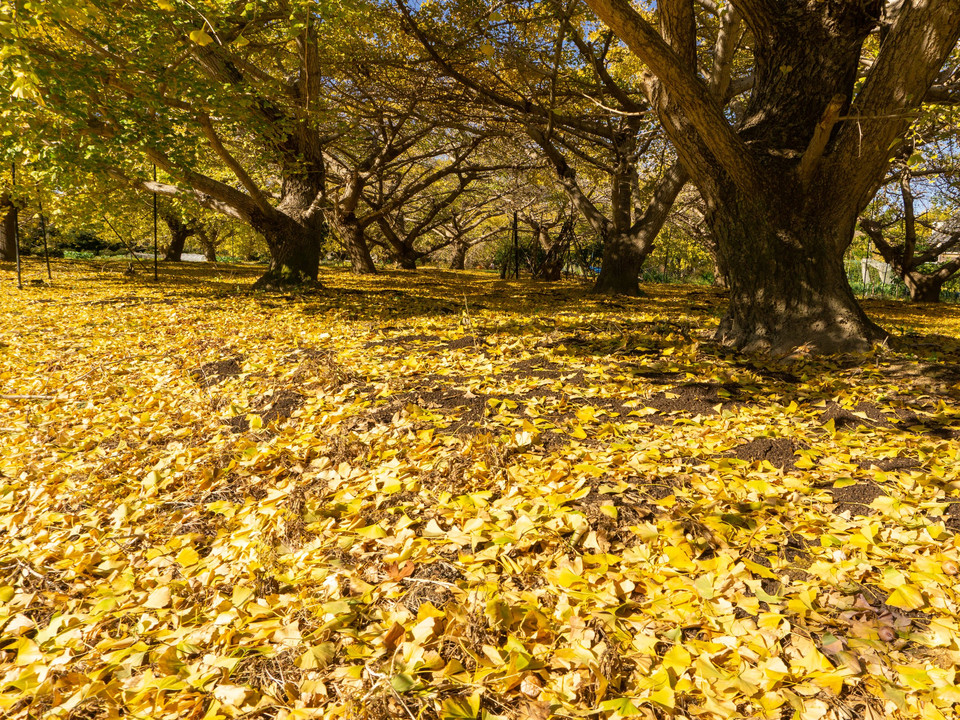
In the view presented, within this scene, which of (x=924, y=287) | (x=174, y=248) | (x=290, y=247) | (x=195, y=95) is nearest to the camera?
(x=195, y=95)

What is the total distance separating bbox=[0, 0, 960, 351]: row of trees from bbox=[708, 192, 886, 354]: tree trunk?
0.06 ft

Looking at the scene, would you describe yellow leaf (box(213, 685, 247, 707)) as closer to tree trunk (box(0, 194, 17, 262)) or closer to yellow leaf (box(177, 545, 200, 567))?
yellow leaf (box(177, 545, 200, 567))

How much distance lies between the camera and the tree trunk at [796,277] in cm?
467

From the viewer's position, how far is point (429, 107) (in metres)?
10.9

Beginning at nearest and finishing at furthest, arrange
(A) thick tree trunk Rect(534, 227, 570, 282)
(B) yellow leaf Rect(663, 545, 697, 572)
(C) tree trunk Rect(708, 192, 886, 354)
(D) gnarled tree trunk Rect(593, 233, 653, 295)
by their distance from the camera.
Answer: (B) yellow leaf Rect(663, 545, 697, 572)
(C) tree trunk Rect(708, 192, 886, 354)
(D) gnarled tree trunk Rect(593, 233, 653, 295)
(A) thick tree trunk Rect(534, 227, 570, 282)

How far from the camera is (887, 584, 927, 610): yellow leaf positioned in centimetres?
176

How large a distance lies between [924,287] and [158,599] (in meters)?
17.5

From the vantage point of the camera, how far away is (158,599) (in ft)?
7.02

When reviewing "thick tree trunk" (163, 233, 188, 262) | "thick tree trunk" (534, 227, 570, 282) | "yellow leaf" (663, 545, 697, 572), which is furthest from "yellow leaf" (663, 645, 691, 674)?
"thick tree trunk" (163, 233, 188, 262)

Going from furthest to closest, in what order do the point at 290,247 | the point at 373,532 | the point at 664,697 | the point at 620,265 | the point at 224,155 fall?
the point at 620,265, the point at 290,247, the point at 224,155, the point at 373,532, the point at 664,697

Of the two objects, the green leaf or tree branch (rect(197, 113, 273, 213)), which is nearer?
the green leaf

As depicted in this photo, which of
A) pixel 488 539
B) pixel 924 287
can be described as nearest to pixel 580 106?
pixel 924 287

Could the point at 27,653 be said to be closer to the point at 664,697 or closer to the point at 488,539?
the point at 488,539

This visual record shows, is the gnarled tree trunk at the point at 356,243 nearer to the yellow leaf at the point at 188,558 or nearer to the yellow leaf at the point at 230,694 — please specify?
the yellow leaf at the point at 188,558
